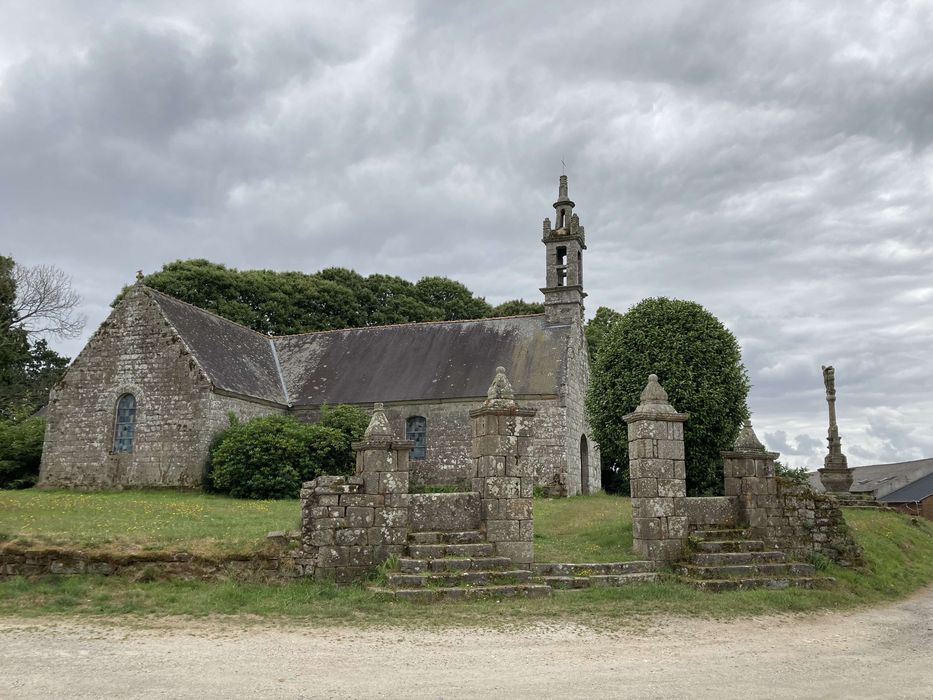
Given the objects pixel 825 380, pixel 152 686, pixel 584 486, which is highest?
pixel 825 380

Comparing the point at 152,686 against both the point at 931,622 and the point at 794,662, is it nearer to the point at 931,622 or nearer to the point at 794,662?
the point at 794,662

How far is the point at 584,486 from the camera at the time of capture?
26344 mm

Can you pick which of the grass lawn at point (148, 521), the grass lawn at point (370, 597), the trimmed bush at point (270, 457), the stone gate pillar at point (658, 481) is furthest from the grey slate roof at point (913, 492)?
the grass lawn at point (148, 521)

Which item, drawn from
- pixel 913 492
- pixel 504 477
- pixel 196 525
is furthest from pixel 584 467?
pixel 913 492

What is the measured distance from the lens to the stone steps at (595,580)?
9688 millimetres

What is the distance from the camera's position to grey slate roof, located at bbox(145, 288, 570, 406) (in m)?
24.8

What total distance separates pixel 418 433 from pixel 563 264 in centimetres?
874

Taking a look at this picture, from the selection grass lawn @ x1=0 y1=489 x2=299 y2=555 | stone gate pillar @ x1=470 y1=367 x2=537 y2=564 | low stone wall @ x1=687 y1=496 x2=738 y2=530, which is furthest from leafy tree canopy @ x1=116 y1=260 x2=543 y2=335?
low stone wall @ x1=687 y1=496 x2=738 y2=530

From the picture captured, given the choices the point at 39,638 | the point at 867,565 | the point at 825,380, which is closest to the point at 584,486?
the point at 825,380

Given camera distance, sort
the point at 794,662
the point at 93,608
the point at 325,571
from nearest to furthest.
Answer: the point at 794,662 → the point at 93,608 → the point at 325,571

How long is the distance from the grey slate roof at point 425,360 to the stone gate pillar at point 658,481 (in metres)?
13.2

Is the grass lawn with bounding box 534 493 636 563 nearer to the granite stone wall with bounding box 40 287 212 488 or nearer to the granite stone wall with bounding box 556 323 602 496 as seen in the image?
the granite stone wall with bounding box 556 323 602 496

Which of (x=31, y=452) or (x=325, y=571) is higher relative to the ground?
(x=31, y=452)

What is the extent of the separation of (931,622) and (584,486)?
1761cm
